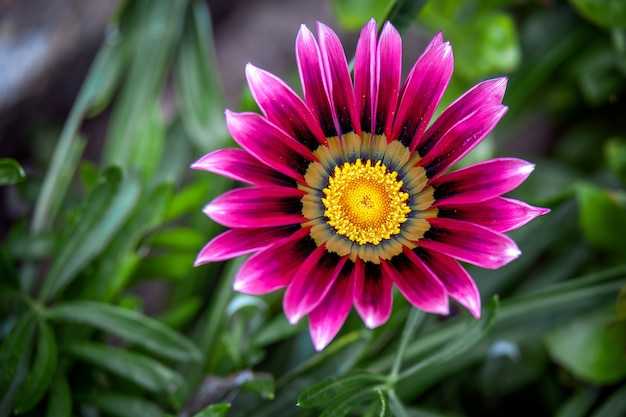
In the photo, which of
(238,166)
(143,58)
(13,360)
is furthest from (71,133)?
(238,166)

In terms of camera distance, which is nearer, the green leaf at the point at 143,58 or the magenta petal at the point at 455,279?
the magenta petal at the point at 455,279

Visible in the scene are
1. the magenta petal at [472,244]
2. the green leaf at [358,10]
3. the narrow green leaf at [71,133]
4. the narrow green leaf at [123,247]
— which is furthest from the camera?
the green leaf at [358,10]

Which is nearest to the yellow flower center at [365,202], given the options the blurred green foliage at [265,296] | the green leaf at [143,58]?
the blurred green foliage at [265,296]

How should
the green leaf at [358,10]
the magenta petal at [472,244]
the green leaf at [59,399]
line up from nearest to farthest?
the magenta petal at [472,244] < the green leaf at [59,399] < the green leaf at [358,10]

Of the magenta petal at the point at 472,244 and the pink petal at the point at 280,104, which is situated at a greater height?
the pink petal at the point at 280,104

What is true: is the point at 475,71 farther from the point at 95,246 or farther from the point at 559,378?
the point at 95,246

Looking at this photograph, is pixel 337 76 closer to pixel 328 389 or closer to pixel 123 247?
pixel 328 389

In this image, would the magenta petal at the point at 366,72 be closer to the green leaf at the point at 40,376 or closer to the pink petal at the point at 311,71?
the pink petal at the point at 311,71
